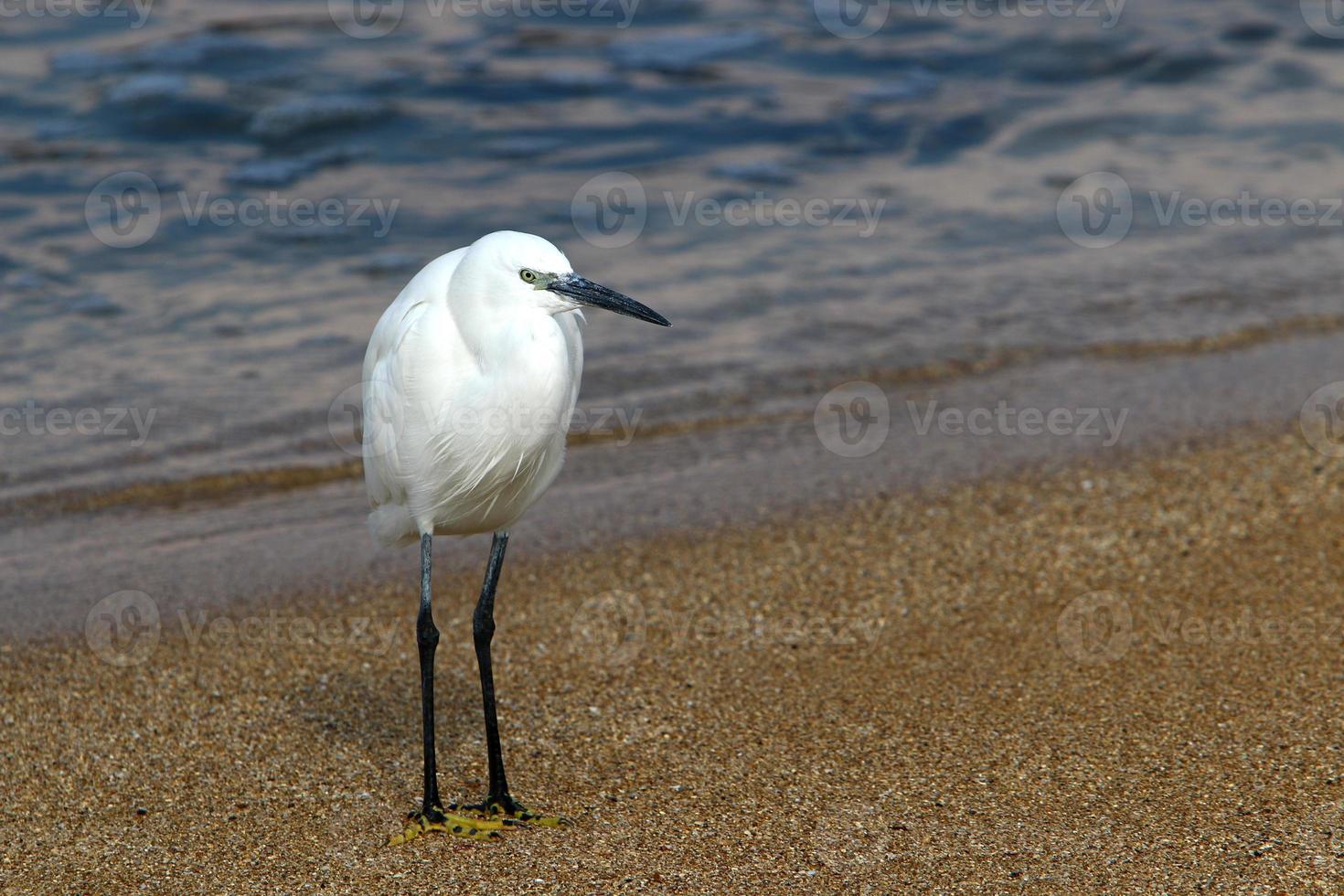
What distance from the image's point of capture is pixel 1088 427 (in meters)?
6.52

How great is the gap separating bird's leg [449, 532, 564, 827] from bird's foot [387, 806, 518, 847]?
2.1 inches

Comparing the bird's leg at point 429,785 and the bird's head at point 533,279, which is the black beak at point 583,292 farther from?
the bird's leg at point 429,785

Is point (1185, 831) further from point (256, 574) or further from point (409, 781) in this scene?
point (256, 574)

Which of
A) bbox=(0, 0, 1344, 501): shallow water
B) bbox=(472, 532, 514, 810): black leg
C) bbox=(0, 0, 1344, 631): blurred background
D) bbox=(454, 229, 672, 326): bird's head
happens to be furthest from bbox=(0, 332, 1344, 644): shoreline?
bbox=(454, 229, 672, 326): bird's head

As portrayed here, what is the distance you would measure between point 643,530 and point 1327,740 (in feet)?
8.78

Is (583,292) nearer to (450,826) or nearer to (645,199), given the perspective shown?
(450,826)

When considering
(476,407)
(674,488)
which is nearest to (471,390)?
(476,407)

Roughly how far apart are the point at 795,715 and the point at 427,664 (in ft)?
3.82

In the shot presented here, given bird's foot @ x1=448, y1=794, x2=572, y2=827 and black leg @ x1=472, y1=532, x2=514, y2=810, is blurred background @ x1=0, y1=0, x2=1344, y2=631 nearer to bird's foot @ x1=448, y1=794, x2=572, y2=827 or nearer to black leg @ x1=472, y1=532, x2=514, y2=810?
black leg @ x1=472, y1=532, x2=514, y2=810

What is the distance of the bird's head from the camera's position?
3.40 metres

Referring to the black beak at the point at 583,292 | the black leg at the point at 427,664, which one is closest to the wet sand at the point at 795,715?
the black leg at the point at 427,664

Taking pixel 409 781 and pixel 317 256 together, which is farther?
pixel 317 256

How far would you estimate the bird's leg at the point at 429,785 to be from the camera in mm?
3740

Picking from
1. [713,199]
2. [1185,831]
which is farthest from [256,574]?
[713,199]
